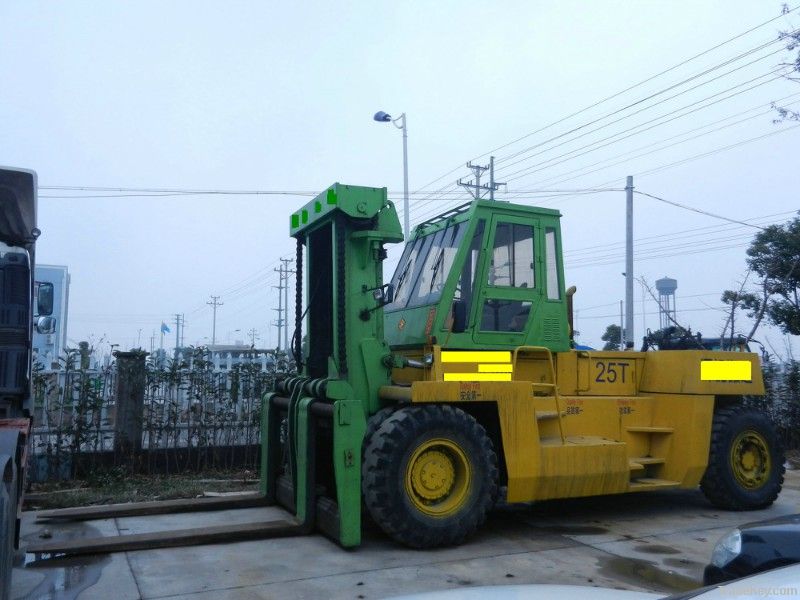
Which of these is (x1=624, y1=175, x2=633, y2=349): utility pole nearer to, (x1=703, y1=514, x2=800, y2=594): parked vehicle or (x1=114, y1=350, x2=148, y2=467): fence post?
(x1=114, y1=350, x2=148, y2=467): fence post

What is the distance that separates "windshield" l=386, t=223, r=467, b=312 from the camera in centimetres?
742

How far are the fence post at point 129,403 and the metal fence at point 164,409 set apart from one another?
82mm

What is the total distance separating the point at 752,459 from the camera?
341 inches

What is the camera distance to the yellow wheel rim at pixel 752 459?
28.1 ft

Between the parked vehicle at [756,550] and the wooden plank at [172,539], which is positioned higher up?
the parked vehicle at [756,550]

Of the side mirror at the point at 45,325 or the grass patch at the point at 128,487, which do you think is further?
the grass patch at the point at 128,487

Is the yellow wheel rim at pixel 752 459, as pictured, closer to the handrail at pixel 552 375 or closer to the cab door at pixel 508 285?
the handrail at pixel 552 375

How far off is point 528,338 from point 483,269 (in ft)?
2.91

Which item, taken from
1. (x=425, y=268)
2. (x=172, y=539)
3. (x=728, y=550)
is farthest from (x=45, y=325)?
(x=728, y=550)

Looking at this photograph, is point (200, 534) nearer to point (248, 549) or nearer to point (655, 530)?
point (248, 549)

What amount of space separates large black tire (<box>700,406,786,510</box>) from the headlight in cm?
428

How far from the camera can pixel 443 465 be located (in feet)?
21.9

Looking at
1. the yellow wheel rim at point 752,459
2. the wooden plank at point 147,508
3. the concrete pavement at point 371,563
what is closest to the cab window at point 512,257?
the concrete pavement at point 371,563

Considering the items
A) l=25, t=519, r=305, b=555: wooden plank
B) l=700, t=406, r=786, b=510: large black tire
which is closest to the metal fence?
l=25, t=519, r=305, b=555: wooden plank
